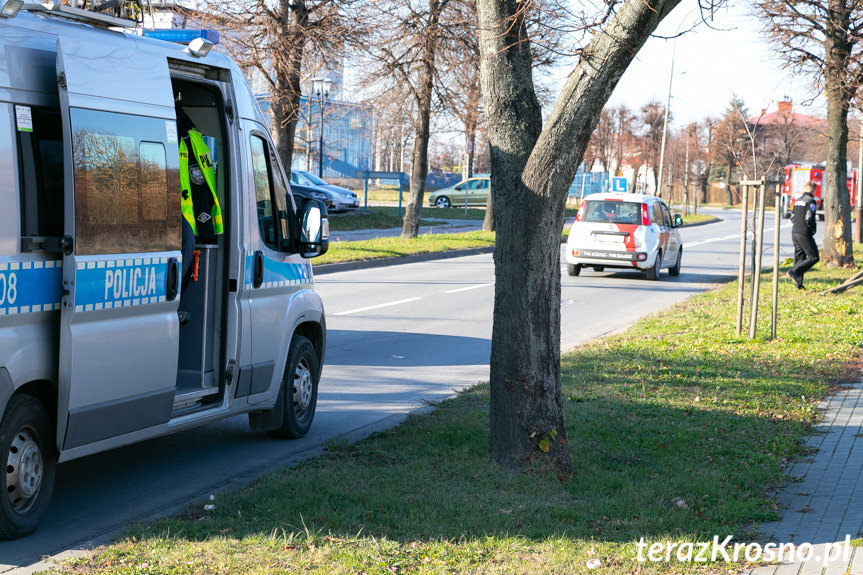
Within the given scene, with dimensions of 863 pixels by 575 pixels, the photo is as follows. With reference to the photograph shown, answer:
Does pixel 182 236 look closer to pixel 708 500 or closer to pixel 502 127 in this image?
pixel 502 127

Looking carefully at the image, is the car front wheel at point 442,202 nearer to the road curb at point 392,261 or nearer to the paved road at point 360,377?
the road curb at point 392,261

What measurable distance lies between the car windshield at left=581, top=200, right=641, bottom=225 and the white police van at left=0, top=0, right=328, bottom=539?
15.1m

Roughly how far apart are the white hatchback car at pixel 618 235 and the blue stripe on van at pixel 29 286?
16.5 meters

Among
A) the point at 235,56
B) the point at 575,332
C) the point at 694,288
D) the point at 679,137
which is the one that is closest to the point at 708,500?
the point at 575,332

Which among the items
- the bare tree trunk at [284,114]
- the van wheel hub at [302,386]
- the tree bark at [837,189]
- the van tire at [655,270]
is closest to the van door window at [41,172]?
the van wheel hub at [302,386]

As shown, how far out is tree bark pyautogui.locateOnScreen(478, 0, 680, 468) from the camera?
591 centimetres

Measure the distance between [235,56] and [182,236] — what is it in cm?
1520

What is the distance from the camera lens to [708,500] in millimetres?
5676

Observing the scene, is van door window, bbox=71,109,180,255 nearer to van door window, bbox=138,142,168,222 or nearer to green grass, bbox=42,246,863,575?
van door window, bbox=138,142,168,222

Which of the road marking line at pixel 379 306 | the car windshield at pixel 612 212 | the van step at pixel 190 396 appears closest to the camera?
the van step at pixel 190 396

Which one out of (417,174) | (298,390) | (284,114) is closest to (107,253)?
(298,390)

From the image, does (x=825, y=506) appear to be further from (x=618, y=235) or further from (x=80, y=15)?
(x=618, y=235)

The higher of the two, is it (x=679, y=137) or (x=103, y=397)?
(x=679, y=137)
